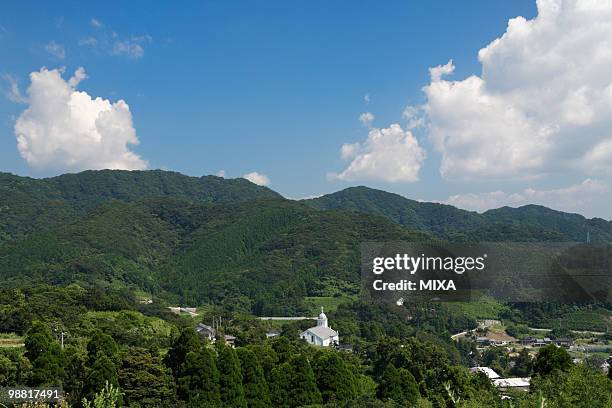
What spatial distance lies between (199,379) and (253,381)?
6.32 ft

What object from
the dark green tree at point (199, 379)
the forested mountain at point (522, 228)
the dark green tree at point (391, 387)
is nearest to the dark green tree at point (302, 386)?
the dark green tree at point (391, 387)

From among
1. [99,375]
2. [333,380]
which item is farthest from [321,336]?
[99,375]

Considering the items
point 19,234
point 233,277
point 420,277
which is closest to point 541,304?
point 233,277

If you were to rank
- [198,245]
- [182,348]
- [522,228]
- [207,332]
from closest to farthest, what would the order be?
1. [182,348]
2. [207,332]
3. [198,245]
4. [522,228]

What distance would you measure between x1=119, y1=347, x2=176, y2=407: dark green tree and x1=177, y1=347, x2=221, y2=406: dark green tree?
46 cm

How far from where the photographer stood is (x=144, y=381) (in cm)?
1833

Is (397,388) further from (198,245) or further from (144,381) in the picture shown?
(198,245)

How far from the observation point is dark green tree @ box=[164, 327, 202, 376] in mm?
20250

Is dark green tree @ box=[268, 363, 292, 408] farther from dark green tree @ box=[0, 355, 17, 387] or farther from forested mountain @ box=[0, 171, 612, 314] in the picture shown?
forested mountain @ box=[0, 171, 612, 314]

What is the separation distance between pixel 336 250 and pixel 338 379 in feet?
227

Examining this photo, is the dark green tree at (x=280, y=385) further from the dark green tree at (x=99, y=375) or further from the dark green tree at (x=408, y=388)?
the dark green tree at (x=99, y=375)

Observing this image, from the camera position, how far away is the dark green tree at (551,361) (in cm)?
1877

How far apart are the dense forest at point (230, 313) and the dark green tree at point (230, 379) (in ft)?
0.16

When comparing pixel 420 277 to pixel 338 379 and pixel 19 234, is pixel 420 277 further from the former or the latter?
pixel 19 234
